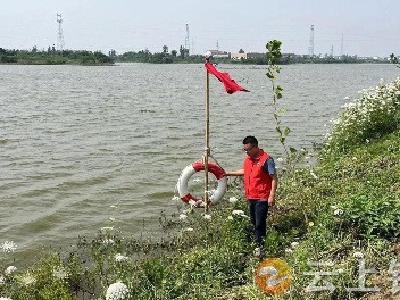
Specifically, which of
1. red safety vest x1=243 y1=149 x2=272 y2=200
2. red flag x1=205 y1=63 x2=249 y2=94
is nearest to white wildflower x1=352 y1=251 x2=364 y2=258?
red safety vest x1=243 y1=149 x2=272 y2=200

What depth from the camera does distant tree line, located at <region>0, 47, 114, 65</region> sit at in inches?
4582

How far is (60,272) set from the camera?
24.7 feet

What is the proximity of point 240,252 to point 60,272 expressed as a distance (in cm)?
240

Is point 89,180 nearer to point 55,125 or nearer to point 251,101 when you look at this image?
point 55,125

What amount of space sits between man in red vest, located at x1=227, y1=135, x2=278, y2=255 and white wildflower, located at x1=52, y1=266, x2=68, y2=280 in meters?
2.68

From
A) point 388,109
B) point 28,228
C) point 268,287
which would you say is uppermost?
point 388,109

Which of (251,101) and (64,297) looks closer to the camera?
(64,297)

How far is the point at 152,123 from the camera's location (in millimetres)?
26047

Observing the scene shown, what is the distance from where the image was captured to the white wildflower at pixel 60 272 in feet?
24.3

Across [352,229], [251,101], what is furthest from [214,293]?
[251,101]

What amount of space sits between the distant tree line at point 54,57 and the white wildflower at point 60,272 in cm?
11305

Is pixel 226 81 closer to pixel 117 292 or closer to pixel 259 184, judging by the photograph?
pixel 259 184

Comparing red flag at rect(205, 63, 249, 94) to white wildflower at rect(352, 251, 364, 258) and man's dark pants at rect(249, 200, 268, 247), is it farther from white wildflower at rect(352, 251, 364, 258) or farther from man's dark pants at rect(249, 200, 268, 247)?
white wildflower at rect(352, 251, 364, 258)

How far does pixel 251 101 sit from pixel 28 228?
28052mm
